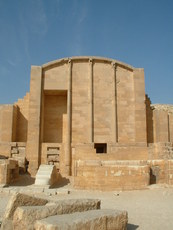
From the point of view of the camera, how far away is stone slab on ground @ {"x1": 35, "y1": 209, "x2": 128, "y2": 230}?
3.97 m

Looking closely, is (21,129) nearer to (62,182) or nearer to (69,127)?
(69,127)

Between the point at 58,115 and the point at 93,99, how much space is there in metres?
3.00

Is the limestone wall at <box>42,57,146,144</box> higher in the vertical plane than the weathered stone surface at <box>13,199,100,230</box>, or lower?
higher

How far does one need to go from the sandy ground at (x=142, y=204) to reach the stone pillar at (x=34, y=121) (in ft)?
18.9

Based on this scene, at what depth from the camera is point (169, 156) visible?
39.9 feet

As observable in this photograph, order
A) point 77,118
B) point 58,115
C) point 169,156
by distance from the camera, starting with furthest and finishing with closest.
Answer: point 58,115
point 77,118
point 169,156

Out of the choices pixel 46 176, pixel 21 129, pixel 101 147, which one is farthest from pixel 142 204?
pixel 21 129

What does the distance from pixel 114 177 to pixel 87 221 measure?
6137 millimetres

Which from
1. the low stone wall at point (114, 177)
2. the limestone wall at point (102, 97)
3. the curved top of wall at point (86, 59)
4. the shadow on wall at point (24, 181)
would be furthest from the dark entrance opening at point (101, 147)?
the low stone wall at point (114, 177)

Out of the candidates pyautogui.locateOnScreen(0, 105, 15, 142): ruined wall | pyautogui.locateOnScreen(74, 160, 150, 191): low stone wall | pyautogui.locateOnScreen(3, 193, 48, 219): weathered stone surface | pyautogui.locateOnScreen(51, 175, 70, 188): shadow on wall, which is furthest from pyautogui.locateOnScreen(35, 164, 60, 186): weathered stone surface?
pyautogui.locateOnScreen(3, 193, 48, 219): weathered stone surface

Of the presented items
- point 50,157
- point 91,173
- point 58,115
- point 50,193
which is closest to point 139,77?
point 58,115

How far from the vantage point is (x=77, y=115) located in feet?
57.0

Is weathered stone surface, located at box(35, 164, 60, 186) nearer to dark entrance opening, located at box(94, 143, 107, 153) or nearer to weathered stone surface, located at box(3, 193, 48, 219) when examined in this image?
dark entrance opening, located at box(94, 143, 107, 153)

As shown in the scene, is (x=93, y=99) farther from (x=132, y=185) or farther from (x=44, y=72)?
(x=132, y=185)
